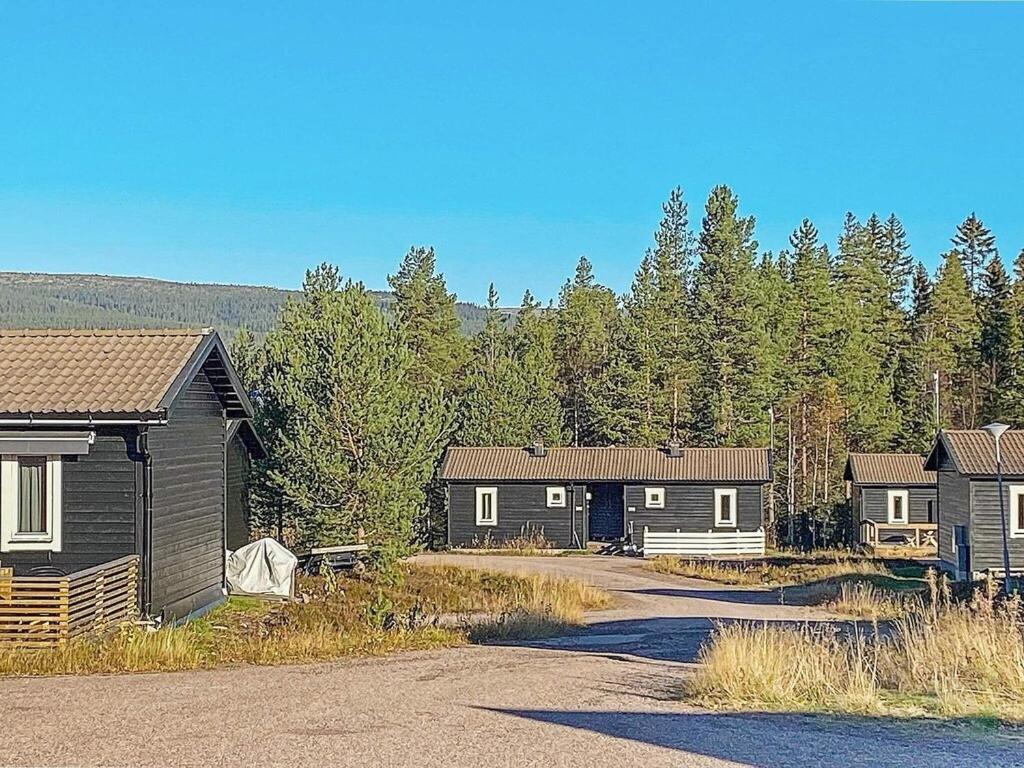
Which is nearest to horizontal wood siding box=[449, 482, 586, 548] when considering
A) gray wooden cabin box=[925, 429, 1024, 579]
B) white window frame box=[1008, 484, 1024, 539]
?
gray wooden cabin box=[925, 429, 1024, 579]

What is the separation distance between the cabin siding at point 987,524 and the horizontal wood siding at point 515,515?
15.8 metres

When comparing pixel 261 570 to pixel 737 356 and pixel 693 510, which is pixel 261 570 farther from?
pixel 737 356

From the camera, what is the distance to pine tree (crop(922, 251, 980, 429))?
Answer: 224 ft

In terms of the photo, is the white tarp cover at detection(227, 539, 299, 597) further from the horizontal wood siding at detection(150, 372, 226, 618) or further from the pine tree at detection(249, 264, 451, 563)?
the pine tree at detection(249, 264, 451, 563)

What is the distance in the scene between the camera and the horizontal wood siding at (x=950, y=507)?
1383 inches

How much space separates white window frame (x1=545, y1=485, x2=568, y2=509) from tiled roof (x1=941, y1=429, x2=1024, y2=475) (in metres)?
15.4

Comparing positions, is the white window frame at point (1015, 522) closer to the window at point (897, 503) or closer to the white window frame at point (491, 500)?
the window at point (897, 503)

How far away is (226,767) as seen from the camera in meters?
8.81

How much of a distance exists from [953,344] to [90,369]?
2442 inches

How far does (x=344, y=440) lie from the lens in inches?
1175

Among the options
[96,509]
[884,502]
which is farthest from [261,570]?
[884,502]

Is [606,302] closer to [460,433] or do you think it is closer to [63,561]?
[460,433]

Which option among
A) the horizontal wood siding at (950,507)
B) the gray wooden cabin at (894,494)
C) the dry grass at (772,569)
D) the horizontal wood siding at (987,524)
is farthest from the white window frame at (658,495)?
the horizontal wood siding at (987,524)

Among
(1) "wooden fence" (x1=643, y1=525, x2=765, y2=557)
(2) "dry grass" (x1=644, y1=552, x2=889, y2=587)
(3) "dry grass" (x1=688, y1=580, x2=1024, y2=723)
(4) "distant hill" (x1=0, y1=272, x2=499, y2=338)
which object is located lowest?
(2) "dry grass" (x1=644, y1=552, x2=889, y2=587)
